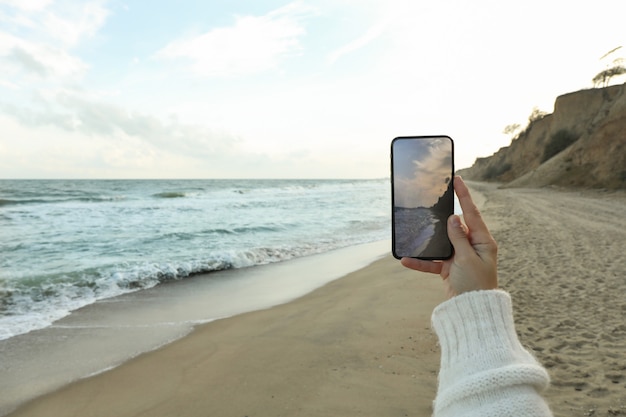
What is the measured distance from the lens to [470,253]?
55.9 inches

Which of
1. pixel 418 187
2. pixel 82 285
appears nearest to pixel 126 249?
pixel 82 285

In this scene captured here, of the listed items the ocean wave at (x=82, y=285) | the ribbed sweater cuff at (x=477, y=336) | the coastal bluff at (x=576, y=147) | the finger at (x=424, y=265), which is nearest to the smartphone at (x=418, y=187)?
the finger at (x=424, y=265)

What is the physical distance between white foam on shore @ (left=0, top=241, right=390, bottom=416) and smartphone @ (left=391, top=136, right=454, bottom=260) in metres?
4.17

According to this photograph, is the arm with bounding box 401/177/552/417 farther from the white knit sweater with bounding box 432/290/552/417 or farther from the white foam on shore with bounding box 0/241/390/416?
the white foam on shore with bounding box 0/241/390/416

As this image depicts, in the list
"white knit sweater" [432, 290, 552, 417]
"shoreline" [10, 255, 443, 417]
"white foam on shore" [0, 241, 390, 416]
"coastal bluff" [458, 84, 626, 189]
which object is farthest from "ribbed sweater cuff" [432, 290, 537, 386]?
"coastal bluff" [458, 84, 626, 189]

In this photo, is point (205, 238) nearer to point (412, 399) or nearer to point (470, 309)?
point (412, 399)

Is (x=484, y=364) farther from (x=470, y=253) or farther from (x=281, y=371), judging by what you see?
(x=281, y=371)

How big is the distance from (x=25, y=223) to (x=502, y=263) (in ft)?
61.8

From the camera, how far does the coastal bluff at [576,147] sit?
26.1m

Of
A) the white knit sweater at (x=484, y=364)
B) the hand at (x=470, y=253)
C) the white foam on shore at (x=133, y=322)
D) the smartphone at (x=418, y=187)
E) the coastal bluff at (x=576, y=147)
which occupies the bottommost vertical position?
the white foam on shore at (x=133, y=322)

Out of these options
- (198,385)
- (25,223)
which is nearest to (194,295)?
(198,385)

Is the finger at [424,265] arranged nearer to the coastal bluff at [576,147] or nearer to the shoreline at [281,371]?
the shoreline at [281,371]

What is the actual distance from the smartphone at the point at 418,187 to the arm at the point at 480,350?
340 millimetres

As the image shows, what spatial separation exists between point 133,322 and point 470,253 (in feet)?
19.4
